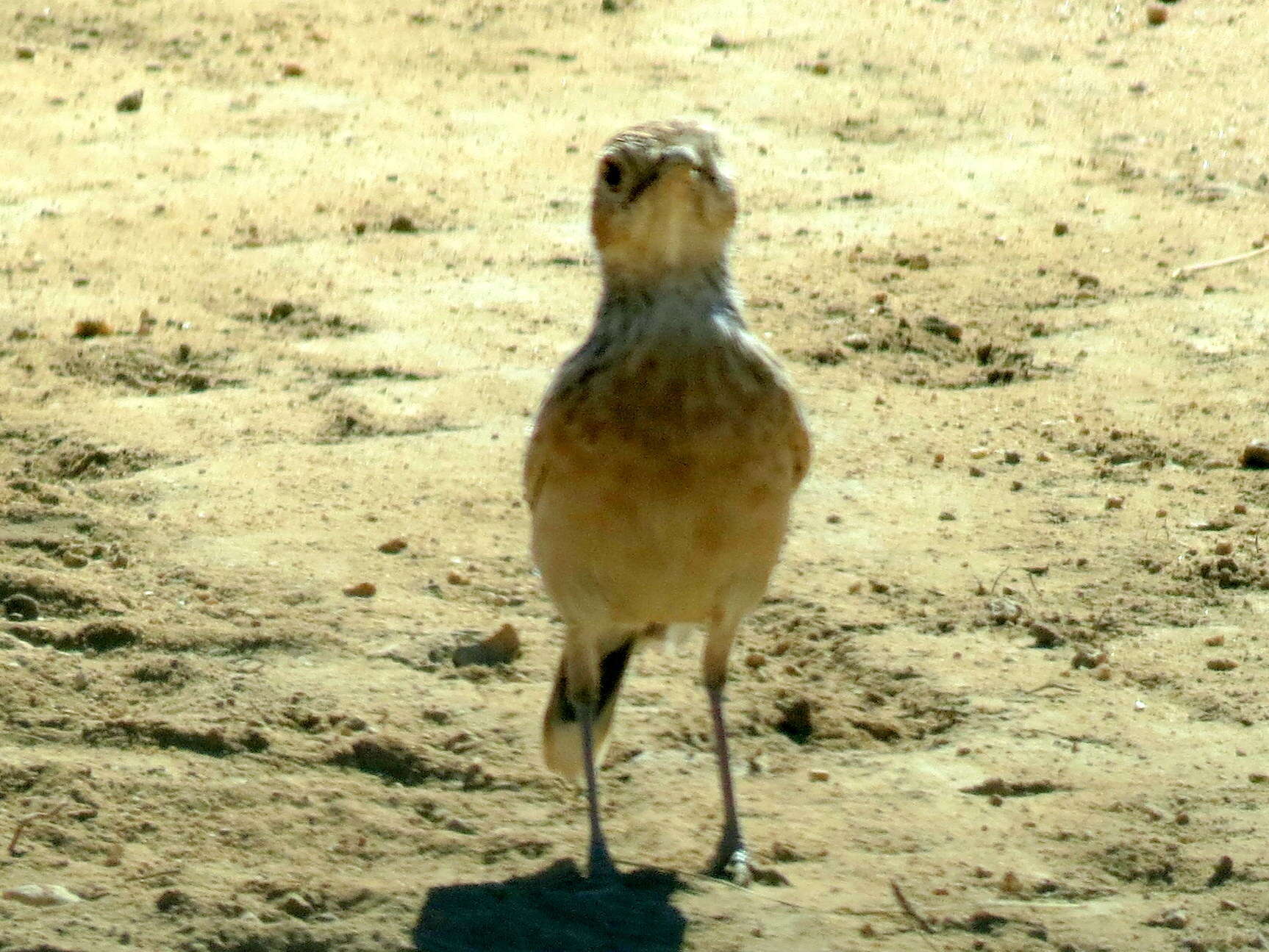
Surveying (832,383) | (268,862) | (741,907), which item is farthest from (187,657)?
(832,383)

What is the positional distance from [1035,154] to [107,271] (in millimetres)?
4984

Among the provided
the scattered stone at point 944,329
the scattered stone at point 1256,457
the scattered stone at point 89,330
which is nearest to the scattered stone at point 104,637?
the scattered stone at point 89,330

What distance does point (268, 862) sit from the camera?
4.78 meters

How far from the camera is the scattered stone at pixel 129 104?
10.8 m

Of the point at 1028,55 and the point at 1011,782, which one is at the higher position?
the point at 1028,55

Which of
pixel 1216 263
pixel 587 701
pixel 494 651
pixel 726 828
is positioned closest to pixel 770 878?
pixel 726 828

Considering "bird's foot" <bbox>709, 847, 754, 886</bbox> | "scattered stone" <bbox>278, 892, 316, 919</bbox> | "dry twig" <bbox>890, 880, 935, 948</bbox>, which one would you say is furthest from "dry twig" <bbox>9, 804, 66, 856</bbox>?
"dry twig" <bbox>890, 880, 935, 948</bbox>

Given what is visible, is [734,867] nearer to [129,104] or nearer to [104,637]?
[104,637]

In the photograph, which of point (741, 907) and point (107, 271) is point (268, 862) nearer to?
point (741, 907)

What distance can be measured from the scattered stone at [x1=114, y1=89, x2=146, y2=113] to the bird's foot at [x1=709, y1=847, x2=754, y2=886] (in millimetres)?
7240

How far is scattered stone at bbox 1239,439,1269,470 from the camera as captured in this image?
288 inches

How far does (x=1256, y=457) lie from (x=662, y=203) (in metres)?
3.41

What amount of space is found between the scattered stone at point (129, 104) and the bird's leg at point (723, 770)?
665 cm

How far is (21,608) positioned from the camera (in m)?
5.97
